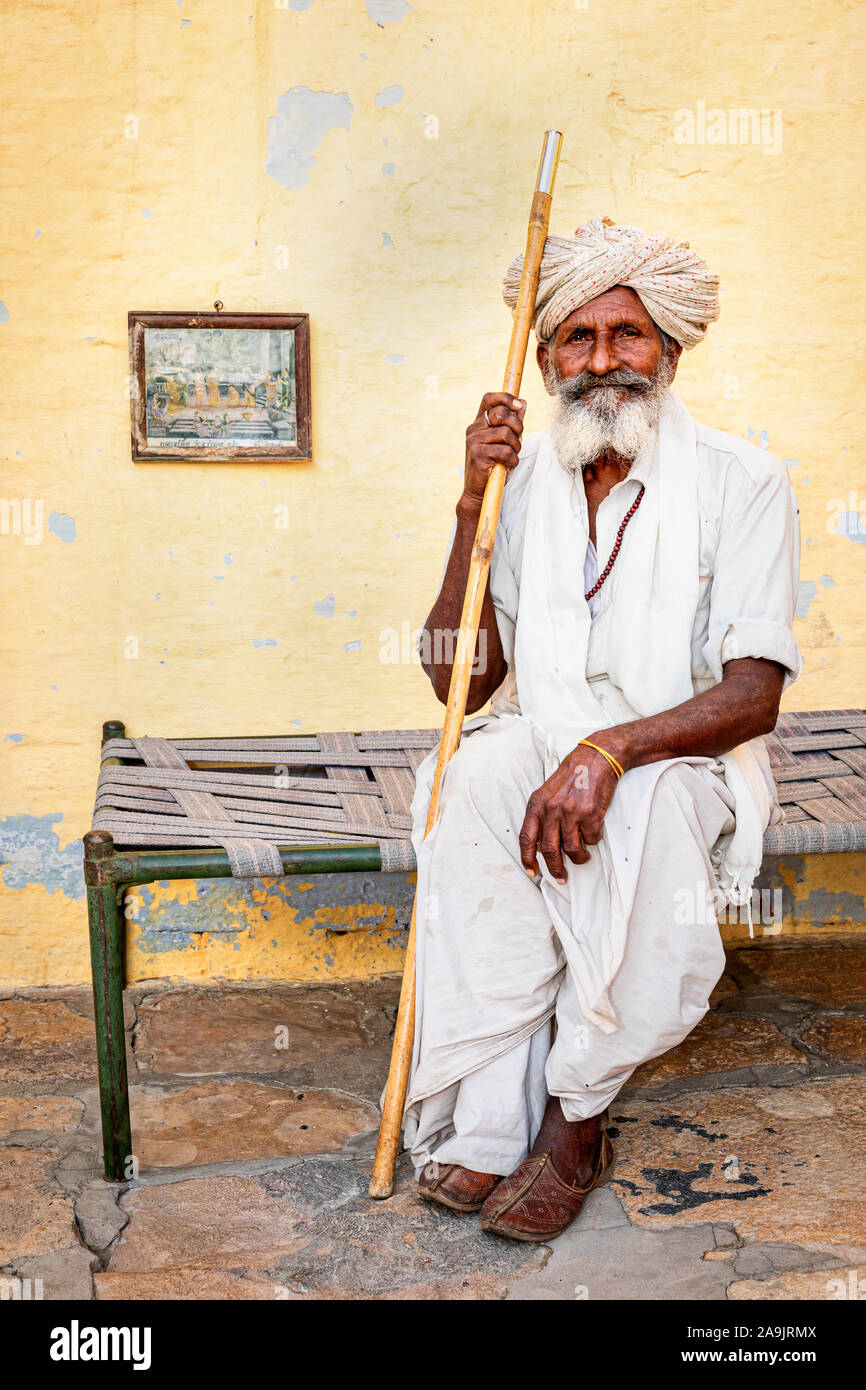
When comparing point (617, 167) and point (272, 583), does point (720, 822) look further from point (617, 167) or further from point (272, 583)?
point (617, 167)

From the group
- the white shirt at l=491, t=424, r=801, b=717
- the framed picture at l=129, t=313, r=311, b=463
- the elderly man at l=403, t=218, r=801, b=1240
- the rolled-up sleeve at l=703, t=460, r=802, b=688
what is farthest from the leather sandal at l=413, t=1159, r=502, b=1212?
the framed picture at l=129, t=313, r=311, b=463

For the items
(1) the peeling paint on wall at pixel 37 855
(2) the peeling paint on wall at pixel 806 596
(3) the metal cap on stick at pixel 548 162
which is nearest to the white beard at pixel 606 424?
(3) the metal cap on stick at pixel 548 162

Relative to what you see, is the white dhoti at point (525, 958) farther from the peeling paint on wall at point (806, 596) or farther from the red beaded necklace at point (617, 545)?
the peeling paint on wall at point (806, 596)

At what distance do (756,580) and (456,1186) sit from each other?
1.40 metres

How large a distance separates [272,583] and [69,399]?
0.79 metres

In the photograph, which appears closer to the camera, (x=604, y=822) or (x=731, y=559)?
(x=604, y=822)

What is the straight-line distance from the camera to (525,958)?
2566mm

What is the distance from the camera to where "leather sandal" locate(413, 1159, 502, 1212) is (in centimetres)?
254

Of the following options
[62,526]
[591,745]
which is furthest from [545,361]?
[62,526]

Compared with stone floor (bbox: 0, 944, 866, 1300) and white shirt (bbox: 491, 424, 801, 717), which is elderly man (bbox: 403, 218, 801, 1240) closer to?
white shirt (bbox: 491, 424, 801, 717)

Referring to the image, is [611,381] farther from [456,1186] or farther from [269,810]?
[456,1186]

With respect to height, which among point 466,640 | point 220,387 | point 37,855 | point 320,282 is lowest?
point 37,855

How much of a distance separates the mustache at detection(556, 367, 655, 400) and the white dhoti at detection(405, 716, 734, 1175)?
0.83 metres

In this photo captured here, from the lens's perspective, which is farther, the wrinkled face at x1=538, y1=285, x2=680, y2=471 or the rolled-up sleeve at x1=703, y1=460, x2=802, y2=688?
the wrinkled face at x1=538, y1=285, x2=680, y2=471
